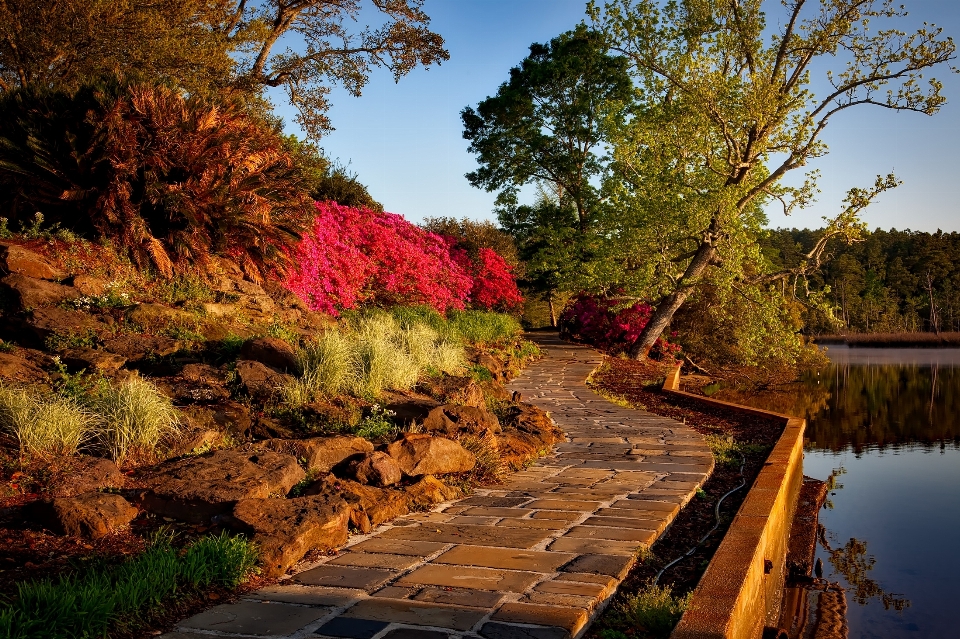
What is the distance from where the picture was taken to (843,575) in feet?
20.6

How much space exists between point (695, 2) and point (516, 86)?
6399 mm

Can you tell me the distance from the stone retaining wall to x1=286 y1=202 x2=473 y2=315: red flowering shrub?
6.46 metres

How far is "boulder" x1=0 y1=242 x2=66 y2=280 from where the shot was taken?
6.67 metres

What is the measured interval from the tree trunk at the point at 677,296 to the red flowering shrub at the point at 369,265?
431 cm

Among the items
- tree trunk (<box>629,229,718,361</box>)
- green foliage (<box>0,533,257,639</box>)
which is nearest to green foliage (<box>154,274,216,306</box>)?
green foliage (<box>0,533,257,639</box>)

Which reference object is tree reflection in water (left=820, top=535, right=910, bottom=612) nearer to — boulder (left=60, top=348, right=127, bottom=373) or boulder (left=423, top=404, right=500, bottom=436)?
boulder (left=423, top=404, right=500, bottom=436)

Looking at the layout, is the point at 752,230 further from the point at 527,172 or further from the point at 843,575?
the point at 843,575

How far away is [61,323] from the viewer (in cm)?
606

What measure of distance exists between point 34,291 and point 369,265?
724 cm

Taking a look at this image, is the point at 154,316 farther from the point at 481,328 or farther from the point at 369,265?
the point at 481,328

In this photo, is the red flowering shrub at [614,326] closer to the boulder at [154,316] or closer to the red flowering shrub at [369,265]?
the red flowering shrub at [369,265]

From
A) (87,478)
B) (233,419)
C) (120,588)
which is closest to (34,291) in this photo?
(233,419)

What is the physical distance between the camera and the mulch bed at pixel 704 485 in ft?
12.1

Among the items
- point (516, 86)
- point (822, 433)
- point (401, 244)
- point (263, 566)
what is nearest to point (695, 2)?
point (516, 86)
